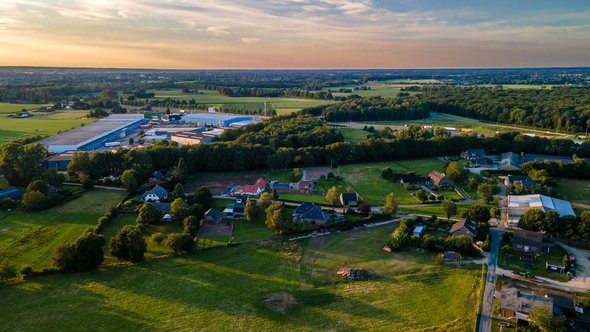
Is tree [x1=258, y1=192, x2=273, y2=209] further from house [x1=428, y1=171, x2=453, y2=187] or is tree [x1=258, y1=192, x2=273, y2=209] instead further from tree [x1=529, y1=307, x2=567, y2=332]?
tree [x1=529, y1=307, x2=567, y2=332]

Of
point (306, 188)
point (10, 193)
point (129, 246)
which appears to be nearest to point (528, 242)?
point (306, 188)

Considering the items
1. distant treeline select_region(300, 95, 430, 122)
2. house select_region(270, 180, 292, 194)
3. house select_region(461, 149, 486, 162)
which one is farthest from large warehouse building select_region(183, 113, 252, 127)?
house select_region(461, 149, 486, 162)

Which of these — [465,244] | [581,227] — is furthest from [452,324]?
[581,227]

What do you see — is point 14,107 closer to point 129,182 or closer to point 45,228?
point 129,182

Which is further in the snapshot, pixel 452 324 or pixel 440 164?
pixel 440 164

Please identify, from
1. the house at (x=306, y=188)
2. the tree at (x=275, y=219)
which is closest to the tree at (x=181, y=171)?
the house at (x=306, y=188)

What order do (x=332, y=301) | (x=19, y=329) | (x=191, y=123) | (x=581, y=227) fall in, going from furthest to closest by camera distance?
1. (x=191, y=123)
2. (x=581, y=227)
3. (x=332, y=301)
4. (x=19, y=329)

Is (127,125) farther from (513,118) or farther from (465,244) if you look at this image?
(513,118)
